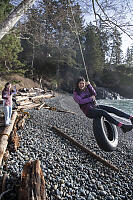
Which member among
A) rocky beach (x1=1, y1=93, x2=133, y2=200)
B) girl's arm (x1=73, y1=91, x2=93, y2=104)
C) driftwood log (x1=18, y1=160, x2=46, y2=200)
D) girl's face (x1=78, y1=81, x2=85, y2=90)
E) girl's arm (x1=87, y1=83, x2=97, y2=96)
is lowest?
rocky beach (x1=1, y1=93, x2=133, y2=200)

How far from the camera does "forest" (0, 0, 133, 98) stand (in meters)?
4.33

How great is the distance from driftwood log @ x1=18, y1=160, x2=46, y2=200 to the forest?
3.95 metres

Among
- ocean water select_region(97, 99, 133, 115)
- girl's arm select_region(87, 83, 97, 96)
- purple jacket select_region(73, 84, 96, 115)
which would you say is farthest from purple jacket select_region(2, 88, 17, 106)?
ocean water select_region(97, 99, 133, 115)

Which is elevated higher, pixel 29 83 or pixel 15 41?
pixel 15 41

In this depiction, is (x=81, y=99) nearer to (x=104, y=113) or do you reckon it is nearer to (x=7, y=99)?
(x=104, y=113)

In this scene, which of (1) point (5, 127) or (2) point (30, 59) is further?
(2) point (30, 59)

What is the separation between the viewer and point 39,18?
4676 millimetres

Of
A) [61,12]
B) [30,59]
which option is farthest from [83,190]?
[30,59]

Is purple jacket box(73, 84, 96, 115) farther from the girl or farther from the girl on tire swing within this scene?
the girl

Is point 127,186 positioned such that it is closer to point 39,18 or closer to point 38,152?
point 38,152

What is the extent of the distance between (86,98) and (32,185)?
2.27 meters

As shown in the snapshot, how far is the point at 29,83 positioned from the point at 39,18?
1667 centimetres

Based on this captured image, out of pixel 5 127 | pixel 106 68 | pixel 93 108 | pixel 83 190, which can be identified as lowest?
pixel 83 190

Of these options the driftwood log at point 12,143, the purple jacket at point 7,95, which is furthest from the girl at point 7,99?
the driftwood log at point 12,143
